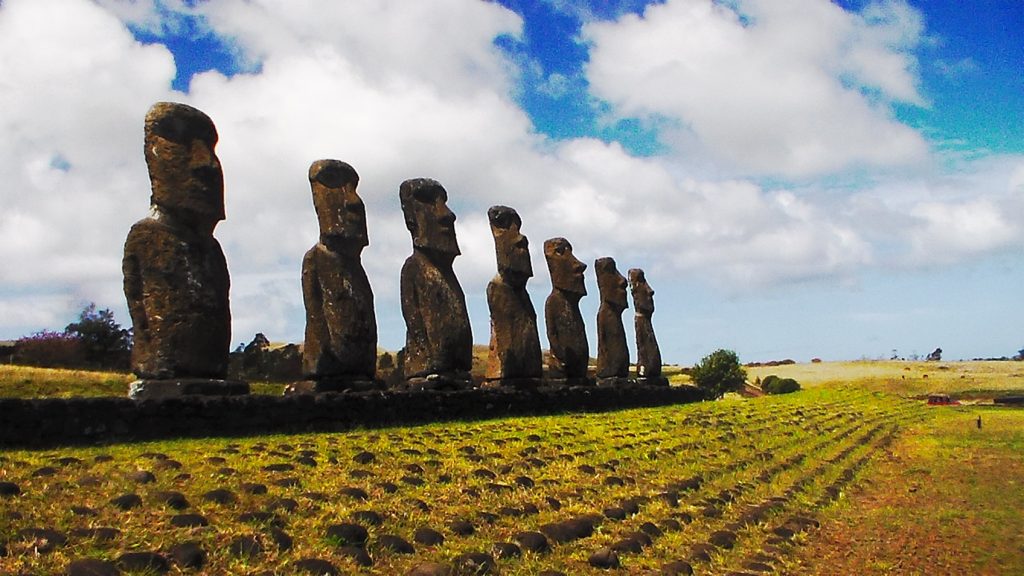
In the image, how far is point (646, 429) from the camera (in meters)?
14.7

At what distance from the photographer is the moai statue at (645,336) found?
25969 millimetres

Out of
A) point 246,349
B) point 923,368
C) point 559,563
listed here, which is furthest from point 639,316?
point 923,368

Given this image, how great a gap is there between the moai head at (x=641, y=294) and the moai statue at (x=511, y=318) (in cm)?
955

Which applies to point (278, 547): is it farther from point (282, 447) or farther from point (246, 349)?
point (246, 349)

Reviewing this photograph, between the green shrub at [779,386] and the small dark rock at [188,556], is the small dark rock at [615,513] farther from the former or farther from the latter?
the green shrub at [779,386]

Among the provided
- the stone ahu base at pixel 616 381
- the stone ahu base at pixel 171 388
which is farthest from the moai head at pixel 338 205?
the stone ahu base at pixel 616 381

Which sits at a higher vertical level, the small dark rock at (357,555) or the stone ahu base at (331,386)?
the stone ahu base at (331,386)

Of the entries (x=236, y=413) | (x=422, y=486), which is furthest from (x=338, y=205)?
(x=422, y=486)

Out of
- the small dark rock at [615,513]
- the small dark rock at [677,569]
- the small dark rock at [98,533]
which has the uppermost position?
the small dark rock at [98,533]

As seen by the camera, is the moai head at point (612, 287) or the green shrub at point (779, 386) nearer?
the moai head at point (612, 287)

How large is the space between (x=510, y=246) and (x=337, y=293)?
17.5 ft

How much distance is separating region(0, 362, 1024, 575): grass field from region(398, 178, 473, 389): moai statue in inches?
64.0

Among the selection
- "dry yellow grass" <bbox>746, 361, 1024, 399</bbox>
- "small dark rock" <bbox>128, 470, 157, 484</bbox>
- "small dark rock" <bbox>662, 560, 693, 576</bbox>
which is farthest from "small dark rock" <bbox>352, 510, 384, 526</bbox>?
"dry yellow grass" <bbox>746, 361, 1024, 399</bbox>

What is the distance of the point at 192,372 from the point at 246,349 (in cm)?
1113
